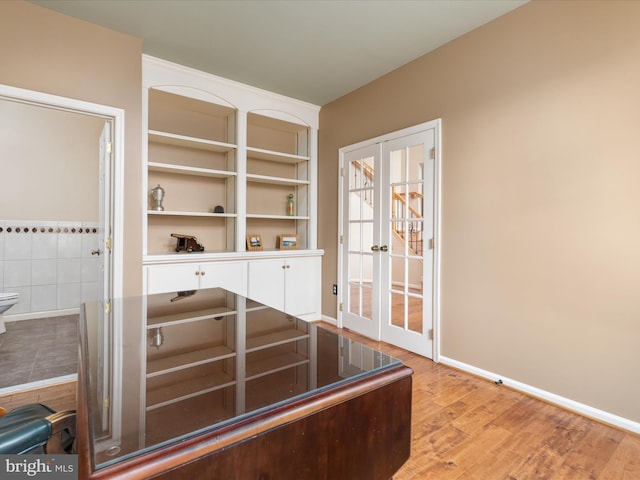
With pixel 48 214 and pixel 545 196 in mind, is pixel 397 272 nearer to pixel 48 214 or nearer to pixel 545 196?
pixel 545 196

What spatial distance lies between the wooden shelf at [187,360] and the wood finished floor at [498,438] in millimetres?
1187

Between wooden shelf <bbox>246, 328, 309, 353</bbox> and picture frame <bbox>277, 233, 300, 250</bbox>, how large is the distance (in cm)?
296

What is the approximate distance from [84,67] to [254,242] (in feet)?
7.13

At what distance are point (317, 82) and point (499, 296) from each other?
2.71 meters

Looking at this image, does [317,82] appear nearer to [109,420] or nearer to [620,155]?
[620,155]

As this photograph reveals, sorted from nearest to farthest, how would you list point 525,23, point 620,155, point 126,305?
1. point 126,305
2. point 620,155
3. point 525,23

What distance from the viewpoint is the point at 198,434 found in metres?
0.56

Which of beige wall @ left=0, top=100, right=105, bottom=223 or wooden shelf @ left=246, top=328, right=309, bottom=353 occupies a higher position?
beige wall @ left=0, top=100, right=105, bottom=223

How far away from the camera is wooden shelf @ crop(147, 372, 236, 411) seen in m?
0.69

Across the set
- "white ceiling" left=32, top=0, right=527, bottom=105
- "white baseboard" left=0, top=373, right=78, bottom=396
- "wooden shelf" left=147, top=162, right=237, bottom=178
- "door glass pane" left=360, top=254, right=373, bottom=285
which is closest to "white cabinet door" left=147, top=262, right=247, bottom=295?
"white baseboard" left=0, top=373, right=78, bottom=396

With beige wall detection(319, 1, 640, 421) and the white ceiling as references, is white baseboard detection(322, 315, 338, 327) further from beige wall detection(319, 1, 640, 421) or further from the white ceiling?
the white ceiling

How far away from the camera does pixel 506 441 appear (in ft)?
5.98

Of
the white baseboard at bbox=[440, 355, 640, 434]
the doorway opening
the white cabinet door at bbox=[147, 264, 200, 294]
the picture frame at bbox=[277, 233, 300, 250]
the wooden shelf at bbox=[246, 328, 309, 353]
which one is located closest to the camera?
the wooden shelf at bbox=[246, 328, 309, 353]

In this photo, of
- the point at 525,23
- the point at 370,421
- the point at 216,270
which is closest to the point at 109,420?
the point at 370,421
